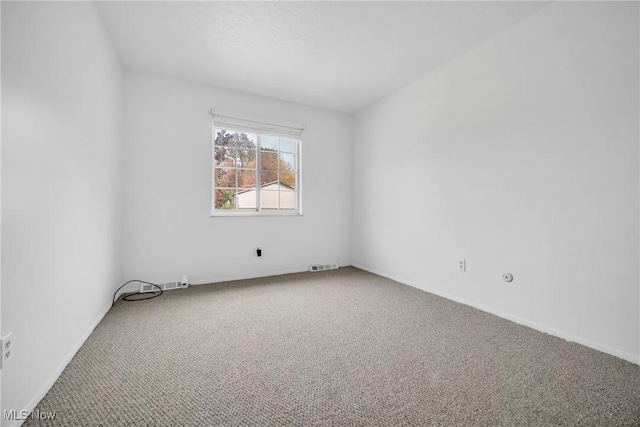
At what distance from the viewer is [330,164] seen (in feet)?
14.2

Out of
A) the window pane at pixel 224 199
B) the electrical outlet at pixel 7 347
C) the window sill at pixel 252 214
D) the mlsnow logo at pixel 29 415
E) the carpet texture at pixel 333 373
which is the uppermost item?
the window pane at pixel 224 199

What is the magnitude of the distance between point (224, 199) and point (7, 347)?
8.79ft

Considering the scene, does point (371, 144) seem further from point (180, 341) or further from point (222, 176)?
point (180, 341)

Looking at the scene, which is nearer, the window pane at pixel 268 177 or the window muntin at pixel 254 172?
the window muntin at pixel 254 172

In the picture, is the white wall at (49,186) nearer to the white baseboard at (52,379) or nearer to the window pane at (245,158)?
the white baseboard at (52,379)

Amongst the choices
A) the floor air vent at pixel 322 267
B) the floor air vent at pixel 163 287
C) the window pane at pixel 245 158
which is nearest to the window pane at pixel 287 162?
the window pane at pixel 245 158

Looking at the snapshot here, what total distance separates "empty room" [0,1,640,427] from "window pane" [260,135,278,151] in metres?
0.07

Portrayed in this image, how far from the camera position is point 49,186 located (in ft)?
4.65

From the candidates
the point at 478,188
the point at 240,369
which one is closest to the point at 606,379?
the point at 478,188

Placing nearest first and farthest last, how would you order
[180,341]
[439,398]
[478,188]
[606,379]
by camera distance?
[439,398] < [606,379] < [180,341] < [478,188]

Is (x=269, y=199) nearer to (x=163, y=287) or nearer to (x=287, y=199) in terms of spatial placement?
(x=287, y=199)

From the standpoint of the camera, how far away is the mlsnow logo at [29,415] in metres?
1.10

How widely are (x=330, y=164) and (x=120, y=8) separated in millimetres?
2928

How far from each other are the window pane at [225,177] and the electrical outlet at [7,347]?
267 cm
